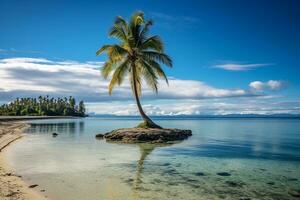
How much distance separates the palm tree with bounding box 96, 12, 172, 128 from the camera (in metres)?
33.8

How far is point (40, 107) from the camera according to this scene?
6447 inches

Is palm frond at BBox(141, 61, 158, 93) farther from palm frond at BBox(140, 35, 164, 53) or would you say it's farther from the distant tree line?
the distant tree line

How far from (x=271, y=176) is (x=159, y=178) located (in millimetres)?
5418

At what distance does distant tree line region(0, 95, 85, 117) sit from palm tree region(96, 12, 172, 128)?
118 meters

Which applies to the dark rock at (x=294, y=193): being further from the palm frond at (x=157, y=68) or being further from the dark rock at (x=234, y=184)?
the palm frond at (x=157, y=68)

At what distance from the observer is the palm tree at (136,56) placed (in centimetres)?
3381

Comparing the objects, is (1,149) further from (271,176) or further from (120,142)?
(271,176)

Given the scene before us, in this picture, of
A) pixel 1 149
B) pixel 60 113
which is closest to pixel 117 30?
pixel 1 149

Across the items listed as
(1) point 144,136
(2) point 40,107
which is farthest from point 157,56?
(2) point 40,107

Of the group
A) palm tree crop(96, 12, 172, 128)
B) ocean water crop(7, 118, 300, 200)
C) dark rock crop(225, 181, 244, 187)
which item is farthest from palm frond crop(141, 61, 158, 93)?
dark rock crop(225, 181, 244, 187)

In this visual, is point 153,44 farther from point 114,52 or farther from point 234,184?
point 234,184

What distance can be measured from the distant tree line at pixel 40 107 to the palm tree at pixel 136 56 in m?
118

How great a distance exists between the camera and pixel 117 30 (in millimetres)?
34656

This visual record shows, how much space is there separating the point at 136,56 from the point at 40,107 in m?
141
